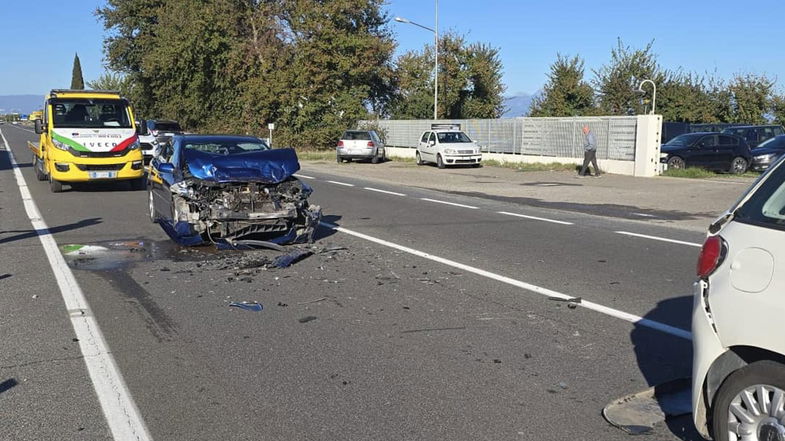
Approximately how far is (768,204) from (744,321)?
0.61 m

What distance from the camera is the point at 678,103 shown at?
52.8 m

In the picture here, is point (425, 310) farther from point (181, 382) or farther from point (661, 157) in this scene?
point (661, 157)

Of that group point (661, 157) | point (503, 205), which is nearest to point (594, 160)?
point (661, 157)

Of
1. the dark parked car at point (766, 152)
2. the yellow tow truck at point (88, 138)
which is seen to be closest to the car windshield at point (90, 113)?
the yellow tow truck at point (88, 138)

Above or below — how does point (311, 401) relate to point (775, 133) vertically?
below

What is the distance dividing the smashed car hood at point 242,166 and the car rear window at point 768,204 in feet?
24.0

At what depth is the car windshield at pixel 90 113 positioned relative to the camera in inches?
706

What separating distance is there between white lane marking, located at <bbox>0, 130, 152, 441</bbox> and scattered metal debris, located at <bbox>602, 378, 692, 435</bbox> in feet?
8.90

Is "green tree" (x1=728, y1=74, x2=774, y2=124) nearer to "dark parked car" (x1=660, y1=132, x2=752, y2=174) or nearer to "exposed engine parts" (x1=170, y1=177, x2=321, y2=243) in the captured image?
"dark parked car" (x1=660, y1=132, x2=752, y2=174)

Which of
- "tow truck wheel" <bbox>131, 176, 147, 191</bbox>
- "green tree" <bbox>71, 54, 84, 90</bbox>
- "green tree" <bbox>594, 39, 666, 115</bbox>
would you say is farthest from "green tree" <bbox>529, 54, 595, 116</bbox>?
"green tree" <bbox>71, 54, 84, 90</bbox>

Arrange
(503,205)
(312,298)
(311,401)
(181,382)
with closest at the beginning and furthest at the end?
(311,401), (181,382), (312,298), (503,205)

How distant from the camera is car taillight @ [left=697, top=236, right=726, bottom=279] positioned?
3.65 meters

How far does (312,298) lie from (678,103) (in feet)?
168

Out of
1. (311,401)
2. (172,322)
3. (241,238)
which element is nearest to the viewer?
(311,401)
